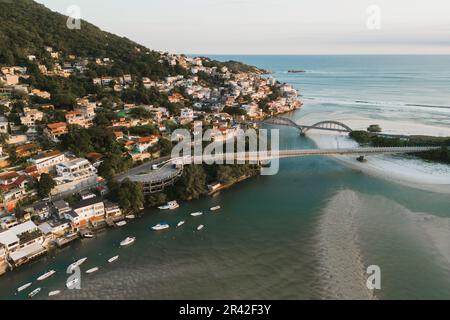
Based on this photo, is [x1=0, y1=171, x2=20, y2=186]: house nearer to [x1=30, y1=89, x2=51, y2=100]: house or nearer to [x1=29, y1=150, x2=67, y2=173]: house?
[x1=29, y1=150, x2=67, y2=173]: house

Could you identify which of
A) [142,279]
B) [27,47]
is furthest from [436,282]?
[27,47]

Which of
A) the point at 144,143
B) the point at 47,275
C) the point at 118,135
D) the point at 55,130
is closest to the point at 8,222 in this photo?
the point at 47,275

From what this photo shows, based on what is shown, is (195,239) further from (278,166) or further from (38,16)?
(38,16)

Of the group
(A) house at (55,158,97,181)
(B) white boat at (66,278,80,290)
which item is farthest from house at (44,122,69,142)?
(B) white boat at (66,278,80,290)

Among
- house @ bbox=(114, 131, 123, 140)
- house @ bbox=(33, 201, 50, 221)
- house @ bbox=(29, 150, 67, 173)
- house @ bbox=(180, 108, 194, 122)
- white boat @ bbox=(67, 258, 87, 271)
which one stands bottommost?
white boat @ bbox=(67, 258, 87, 271)

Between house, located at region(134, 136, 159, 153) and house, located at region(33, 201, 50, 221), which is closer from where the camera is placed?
house, located at region(33, 201, 50, 221)

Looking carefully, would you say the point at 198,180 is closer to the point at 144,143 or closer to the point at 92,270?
the point at 144,143

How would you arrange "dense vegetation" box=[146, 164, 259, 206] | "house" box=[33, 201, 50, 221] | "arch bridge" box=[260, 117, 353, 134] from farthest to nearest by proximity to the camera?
"arch bridge" box=[260, 117, 353, 134] < "dense vegetation" box=[146, 164, 259, 206] < "house" box=[33, 201, 50, 221]

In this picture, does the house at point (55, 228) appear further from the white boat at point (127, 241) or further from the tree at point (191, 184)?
the tree at point (191, 184)
